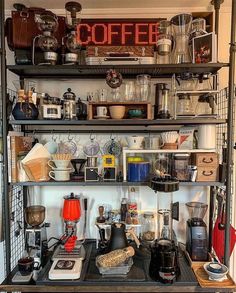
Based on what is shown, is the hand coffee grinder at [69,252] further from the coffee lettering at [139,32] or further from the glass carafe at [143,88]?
the coffee lettering at [139,32]

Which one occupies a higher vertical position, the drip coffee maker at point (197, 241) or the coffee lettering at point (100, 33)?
the coffee lettering at point (100, 33)

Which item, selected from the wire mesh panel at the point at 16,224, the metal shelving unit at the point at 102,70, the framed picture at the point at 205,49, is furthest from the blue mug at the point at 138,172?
the wire mesh panel at the point at 16,224

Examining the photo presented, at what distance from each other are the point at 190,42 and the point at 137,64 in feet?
1.14

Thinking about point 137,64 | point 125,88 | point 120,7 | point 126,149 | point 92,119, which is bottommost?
point 126,149

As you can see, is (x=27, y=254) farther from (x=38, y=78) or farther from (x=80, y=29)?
(x=80, y=29)

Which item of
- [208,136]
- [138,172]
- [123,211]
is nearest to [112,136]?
[138,172]

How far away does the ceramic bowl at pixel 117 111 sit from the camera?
1480 mm

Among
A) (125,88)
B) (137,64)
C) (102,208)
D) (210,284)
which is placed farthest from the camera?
(102,208)

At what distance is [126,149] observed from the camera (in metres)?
1.56

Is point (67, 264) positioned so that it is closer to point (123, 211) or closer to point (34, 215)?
point (34, 215)

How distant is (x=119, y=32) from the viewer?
A: 1.54m

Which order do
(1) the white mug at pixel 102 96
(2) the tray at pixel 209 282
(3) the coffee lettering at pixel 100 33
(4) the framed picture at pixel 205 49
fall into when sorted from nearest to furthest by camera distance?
(2) the tray at pixel 209 282 → (4) the framed picture at pixel 205 49 → (3) the coffee lettering at pixel 100 33 → (1) the white mug at pixel 102 96

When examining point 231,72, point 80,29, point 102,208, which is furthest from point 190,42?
point 102,208

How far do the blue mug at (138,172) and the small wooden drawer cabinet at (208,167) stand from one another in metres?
0.30
